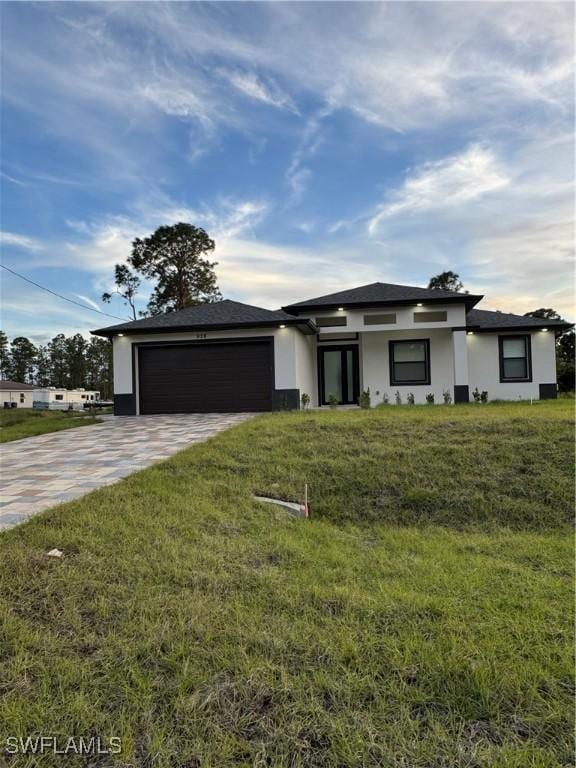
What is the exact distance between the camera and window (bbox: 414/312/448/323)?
1260 cm

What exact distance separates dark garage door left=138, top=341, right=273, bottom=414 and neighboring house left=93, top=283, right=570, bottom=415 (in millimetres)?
29

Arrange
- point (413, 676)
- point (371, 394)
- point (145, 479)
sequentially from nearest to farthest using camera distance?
1. point (413, 676)
2. point (145, 479)
3. point (371, 394)

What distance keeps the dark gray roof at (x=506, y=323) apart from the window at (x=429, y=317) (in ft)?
2.87

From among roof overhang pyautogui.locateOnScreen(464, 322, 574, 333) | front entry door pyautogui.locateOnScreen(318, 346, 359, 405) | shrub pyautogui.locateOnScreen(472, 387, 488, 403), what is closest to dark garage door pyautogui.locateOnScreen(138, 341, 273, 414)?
front entry door pyautogui.locateOnScreen(318, 346, 359, 405)

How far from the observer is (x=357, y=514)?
14.6 feet

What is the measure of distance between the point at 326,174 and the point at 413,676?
12716mm

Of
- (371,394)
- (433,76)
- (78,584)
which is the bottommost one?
(78,584)

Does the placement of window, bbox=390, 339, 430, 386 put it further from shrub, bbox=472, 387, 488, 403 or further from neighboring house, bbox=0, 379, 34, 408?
neighboring house, bbox=0, 379, 34, 408

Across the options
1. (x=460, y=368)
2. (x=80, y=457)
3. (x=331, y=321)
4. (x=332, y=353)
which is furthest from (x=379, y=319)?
(x=80, y=457)

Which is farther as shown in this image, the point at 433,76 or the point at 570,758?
the point at 433,76

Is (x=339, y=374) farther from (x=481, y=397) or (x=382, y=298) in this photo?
(x=481, y=397)

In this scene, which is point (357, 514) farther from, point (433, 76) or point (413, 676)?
point (433, 76)

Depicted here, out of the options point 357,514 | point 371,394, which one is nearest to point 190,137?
point 371,394

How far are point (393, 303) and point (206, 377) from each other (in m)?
5.99
